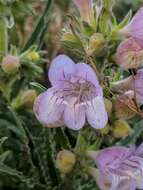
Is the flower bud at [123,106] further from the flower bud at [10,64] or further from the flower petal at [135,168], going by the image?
the flower bud at [10,64]

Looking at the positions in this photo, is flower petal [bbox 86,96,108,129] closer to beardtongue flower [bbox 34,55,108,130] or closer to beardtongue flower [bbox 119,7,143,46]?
beardtongue flower [bbox 34,55,108,130]

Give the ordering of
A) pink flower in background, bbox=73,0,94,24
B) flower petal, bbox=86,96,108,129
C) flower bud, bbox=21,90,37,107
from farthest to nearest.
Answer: flower bud, bbox=21,90,37,107
pink flower in background, bbox=73,0,94,24
flower petal, bbox=86,96,108,129

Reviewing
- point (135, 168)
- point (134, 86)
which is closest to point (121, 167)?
point (135, 168)

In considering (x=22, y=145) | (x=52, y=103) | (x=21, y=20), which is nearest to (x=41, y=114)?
(x=52, y=103)

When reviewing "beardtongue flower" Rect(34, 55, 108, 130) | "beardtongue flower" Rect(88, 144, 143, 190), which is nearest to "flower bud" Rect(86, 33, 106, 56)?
"beardtongue flower" Rect(34, 55, 108, 130)

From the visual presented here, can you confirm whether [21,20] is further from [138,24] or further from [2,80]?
[138,24]

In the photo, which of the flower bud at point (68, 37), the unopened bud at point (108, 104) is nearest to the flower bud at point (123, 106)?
the unopened bud at point (108, 104)
